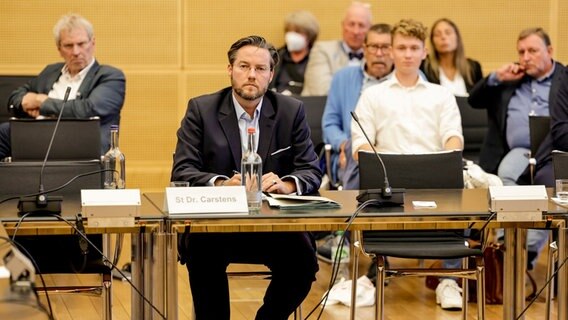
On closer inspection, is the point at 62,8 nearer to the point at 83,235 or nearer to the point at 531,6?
the point at 531,6

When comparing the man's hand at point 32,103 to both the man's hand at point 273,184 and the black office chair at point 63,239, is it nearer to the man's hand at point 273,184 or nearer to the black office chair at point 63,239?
the black office chair at point 63,239

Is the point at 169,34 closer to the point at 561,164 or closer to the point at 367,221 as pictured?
→ the point at 561,164

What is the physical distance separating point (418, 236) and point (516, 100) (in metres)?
2.30

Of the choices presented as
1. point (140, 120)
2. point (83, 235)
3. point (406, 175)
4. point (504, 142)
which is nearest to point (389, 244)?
point (406, 175)

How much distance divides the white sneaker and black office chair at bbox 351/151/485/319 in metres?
0.73

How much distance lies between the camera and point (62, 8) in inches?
312

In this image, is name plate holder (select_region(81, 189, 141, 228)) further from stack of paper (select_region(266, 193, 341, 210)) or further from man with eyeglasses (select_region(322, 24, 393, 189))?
man with eyeglasses (select_region(322, 24, 393, 189))

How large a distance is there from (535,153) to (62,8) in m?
3.89

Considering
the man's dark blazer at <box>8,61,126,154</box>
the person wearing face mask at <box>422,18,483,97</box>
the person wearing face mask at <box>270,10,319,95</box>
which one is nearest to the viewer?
the man's dark blazer at <box>8,61,126,154</box>

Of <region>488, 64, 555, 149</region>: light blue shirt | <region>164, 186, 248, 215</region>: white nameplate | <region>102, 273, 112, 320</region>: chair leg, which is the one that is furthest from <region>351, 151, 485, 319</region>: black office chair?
<region>488, 64, 555, 149</region>: light blue shirt

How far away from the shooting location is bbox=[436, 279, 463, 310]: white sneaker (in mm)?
5266

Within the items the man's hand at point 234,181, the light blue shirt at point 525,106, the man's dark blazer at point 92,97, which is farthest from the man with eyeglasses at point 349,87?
the man's hand at point 234,181

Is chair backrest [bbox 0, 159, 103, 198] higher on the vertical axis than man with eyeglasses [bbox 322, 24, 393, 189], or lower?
lower

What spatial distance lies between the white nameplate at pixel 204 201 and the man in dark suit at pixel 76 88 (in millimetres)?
2400
